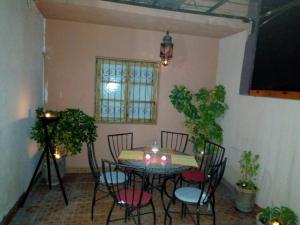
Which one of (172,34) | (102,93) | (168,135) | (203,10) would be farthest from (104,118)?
(203,10)

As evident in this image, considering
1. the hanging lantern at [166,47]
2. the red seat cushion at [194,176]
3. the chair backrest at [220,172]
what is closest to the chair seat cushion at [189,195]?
the chair backrest at [220,172]

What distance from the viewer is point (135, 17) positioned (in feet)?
10.6

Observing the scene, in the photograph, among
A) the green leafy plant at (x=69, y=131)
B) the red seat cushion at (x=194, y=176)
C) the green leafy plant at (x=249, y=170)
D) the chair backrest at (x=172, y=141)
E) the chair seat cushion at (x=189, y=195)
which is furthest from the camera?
the chair backrest at (x=172, y=141)

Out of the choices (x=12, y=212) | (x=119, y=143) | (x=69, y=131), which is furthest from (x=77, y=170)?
(x=12, y=212)

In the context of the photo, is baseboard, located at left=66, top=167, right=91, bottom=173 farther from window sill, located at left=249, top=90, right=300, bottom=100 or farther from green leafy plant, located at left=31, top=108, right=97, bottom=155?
window sill, located at left=249, top=90, right=300, bottom=100

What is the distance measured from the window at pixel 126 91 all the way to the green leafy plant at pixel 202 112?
1.74ft

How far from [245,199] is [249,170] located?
1.25 ft

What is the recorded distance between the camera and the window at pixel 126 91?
12.9 feet

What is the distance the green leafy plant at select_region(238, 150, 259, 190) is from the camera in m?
2.96

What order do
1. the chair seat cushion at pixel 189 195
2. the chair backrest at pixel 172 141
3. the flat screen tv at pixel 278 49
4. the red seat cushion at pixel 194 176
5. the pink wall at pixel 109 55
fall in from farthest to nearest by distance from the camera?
the chair backrest at pixel 172 141
the pink wall at pixel 109 55
the red seat cushion at pixel 194 176
the flat screen tv at pixel 278 49
the chair seat cushion at pixel 189 195

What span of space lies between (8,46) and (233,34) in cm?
326

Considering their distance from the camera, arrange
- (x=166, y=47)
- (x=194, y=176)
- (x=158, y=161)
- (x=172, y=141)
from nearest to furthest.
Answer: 1. (x=158, y=161)
2. (x=194, y=176)
3. (x=166, y=47)
4. (x=172, y=141)

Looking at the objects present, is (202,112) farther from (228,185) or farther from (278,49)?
(278,49)

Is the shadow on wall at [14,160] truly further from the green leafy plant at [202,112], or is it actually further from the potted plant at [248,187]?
the potted plant at [248,187]
